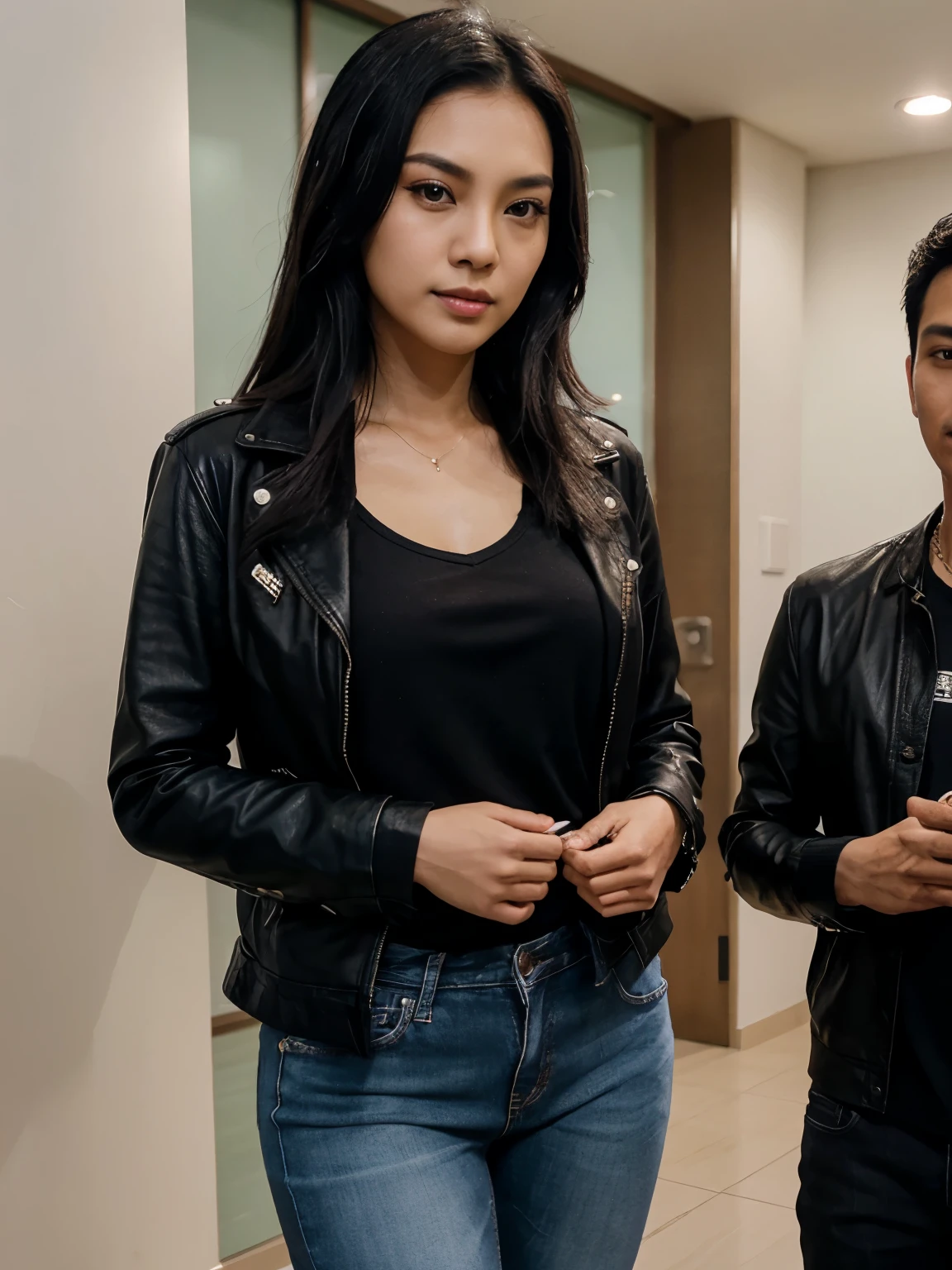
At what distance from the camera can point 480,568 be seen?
4.13 ft

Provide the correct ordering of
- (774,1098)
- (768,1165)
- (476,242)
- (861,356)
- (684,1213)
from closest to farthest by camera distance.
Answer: (476,242)
(684,1213)
(768,1165)
(774,1098)
(861,356)

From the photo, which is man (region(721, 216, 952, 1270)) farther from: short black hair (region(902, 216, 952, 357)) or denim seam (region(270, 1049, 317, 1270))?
denim seam (region(270, 1049, 317, 1270))

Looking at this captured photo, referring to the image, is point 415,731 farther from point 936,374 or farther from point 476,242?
point 936,374

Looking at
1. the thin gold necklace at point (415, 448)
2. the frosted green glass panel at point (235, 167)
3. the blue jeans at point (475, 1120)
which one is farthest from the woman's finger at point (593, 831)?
the frosted green glass panel at point (235, 167)

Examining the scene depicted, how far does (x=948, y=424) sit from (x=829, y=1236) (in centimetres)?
82

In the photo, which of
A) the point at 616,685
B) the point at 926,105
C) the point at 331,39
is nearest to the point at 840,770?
the point at 616,685

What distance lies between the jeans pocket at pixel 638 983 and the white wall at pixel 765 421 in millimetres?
2856

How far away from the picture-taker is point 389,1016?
3.89ft

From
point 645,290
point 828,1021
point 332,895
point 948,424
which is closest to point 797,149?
point 645,290

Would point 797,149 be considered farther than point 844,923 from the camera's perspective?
Yes

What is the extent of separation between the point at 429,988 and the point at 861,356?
3777 millimetres

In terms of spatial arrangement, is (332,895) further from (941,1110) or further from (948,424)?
(948,424)

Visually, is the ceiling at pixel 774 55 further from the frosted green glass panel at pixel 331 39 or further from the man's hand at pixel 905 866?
the man's hand at pixel 905 866

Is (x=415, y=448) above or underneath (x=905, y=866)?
above
